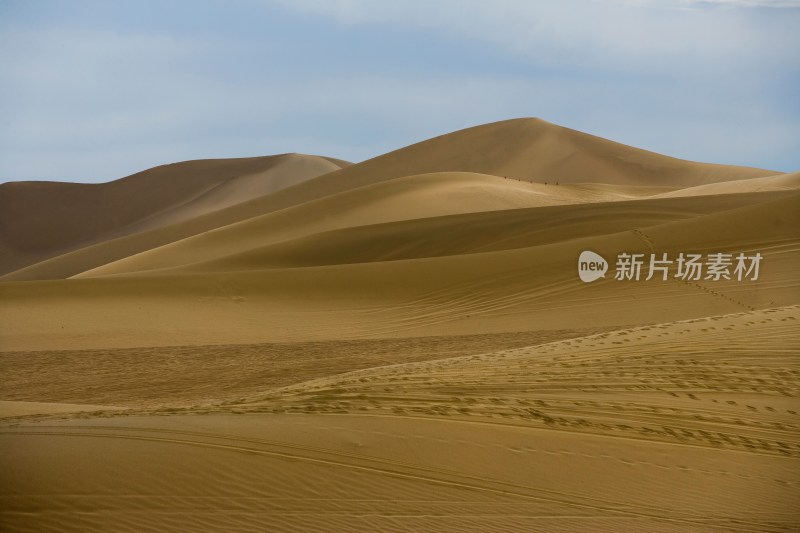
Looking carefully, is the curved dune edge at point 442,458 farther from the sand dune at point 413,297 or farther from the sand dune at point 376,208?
the sand dune at point 376,208

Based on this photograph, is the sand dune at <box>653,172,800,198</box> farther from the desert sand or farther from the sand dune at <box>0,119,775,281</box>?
Answer: the sand dune at <box>0,119,775,281</box>

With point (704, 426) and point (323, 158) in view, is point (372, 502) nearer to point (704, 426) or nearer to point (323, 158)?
point (704, 426)

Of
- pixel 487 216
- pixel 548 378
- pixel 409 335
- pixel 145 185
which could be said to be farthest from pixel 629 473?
pixel 145 185

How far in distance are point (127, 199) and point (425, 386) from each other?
109m

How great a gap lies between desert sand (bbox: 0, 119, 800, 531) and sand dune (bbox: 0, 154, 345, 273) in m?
75.0

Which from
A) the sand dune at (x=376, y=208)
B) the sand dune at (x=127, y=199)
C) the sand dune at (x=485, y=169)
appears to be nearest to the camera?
the sand dune at (x=376, y=208)

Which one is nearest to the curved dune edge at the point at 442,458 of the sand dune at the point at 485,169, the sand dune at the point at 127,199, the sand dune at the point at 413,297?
the sand dune at the point at 413,297

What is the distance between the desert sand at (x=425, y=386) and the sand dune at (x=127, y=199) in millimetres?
75023

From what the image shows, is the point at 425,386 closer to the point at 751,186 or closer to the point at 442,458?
the point at 442,458

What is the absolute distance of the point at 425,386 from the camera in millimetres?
11125

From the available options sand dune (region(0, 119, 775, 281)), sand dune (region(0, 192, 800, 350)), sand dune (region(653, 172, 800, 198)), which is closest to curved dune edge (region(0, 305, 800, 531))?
sand dune (region(0, 192, 800, 350))

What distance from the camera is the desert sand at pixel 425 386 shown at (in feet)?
24.4

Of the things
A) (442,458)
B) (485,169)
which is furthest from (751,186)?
(442,458)

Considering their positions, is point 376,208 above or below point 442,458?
above
